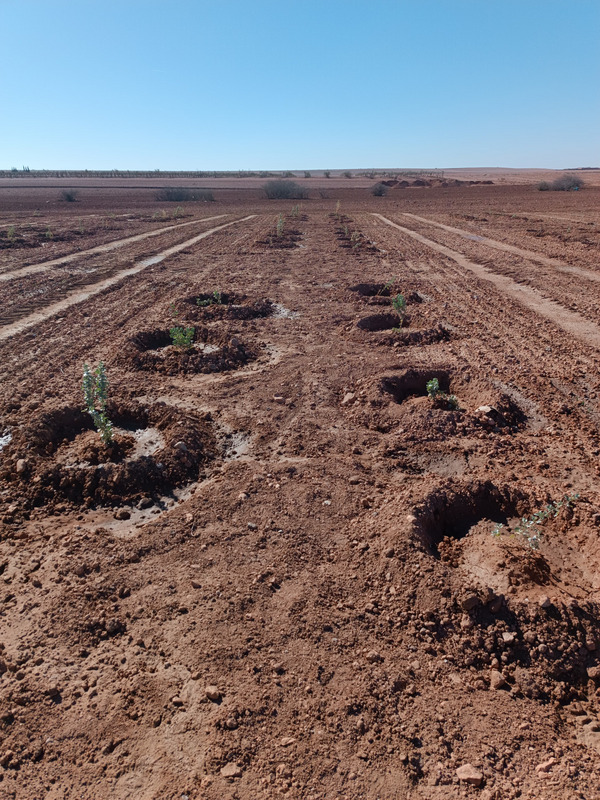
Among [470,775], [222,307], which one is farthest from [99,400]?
[470,775]

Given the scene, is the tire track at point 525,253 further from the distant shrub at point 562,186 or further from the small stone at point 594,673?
the distant shrub at point 562,186

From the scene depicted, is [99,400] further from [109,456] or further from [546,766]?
[546,766]

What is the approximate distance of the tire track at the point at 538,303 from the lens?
8031 mm

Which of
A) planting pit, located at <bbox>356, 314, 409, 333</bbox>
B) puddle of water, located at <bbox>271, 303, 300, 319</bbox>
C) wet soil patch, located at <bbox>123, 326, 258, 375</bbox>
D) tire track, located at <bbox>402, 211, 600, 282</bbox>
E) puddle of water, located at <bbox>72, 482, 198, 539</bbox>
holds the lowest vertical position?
puddle of water, located at <bbox>72, 482, 198, 539</bbox>

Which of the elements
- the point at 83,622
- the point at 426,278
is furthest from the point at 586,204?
the point at 83,622

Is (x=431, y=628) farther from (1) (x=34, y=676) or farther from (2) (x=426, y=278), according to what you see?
(2) (x=426, y=278)

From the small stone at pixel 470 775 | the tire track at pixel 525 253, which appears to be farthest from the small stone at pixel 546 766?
the tire track at pixel 525 253

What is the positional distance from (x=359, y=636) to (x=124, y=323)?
7.24 m

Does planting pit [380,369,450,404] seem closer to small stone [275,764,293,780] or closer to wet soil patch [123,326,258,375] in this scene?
wet soil patch [123,326,258,375]

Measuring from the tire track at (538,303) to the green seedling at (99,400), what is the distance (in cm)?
686

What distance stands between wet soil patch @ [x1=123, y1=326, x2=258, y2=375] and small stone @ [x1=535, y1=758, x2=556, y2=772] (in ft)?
17.9

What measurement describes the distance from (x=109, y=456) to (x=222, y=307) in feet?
16.5

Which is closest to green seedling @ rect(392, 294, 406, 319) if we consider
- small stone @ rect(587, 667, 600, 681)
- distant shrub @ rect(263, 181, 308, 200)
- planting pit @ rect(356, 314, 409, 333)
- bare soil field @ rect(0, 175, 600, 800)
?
planting pit @ rect(356, 314, 409, 333)

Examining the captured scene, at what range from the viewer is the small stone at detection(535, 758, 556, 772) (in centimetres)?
224
